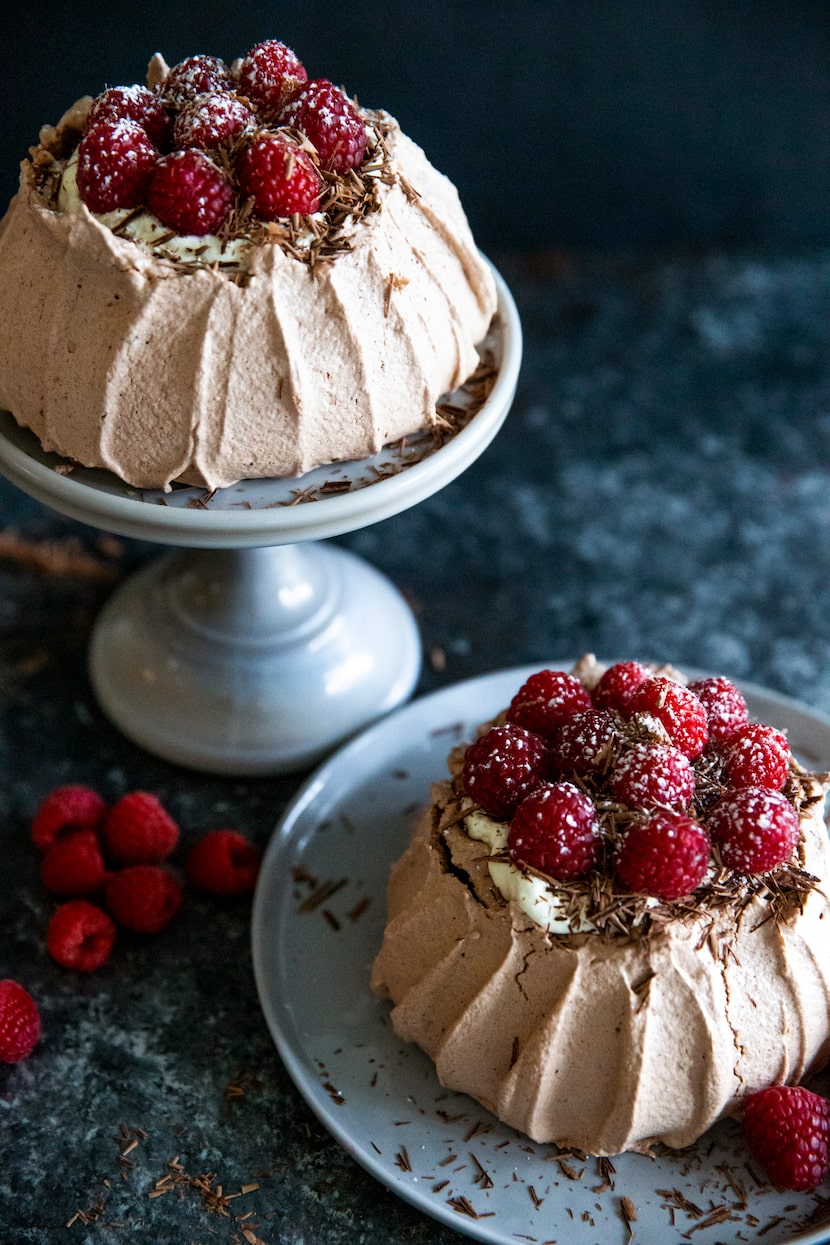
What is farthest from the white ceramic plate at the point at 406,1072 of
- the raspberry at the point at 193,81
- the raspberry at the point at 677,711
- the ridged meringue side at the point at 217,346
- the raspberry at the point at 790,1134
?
the raspberry at the point at 193,81

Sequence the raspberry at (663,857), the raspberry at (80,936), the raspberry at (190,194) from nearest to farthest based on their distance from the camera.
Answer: the raspberry at (663,857) < the raspberry at (190,194) < the raspberry at (80,936)

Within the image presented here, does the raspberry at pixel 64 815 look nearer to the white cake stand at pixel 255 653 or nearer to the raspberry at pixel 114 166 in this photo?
the white cake stand at pixel 255 653

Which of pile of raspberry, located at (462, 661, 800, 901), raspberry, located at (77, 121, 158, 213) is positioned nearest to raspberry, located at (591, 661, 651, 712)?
pile of raspberry, located at (462, 661, 800, 901)

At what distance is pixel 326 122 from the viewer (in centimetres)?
142

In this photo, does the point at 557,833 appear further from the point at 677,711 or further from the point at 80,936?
the point at 80,936

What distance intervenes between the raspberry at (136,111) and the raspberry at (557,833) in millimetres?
899

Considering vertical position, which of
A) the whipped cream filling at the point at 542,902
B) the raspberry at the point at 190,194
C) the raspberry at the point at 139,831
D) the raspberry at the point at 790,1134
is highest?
the raspberry at the point at 190,194

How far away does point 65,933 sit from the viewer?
158 cm

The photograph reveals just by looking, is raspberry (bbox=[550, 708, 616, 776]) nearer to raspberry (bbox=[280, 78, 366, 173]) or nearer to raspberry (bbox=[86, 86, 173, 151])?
raspberry (bbox=[280, 78, 366, 173])

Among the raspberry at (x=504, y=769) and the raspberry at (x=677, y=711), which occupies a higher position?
the raspberry at (x=677, y=711)

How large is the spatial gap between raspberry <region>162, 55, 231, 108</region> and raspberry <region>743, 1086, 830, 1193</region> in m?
1.33

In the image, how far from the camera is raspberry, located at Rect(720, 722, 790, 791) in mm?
1359

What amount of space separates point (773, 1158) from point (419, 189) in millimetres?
1202

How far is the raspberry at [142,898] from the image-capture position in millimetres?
1631
